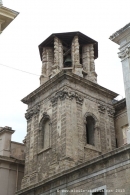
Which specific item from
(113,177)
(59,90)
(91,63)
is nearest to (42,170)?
(59,90)

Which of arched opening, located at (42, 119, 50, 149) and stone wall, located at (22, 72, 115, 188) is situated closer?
stone wall, located at (22, 72, 115, 188)

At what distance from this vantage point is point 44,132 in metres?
24.3

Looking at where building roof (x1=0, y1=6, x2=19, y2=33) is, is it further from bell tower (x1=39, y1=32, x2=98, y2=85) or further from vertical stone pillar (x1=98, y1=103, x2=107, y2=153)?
vertical stone pillar (x1=98, y1=103, x2=107, y2=153)

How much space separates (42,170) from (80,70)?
7819 millimetres

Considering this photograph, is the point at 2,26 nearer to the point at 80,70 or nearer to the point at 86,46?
the point at 80,70

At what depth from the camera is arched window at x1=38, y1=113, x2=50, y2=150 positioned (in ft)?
77.6

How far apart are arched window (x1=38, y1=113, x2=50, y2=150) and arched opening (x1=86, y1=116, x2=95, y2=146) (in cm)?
273

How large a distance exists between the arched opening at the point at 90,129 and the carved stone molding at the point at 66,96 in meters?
1.44

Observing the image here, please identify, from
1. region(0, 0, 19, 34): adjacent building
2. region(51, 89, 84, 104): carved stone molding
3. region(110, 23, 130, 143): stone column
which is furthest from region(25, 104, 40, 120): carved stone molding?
region(0, 0, 19, 34): adjacent building

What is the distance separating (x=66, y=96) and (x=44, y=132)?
3128 mm

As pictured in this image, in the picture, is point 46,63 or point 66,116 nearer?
A: point 66,116

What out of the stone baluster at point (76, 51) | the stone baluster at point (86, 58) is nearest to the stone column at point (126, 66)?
the stone baluster at point (76, 51)

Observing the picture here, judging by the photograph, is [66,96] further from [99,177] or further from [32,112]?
[99,177]

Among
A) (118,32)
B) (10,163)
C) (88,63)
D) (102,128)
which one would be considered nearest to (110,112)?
(102,128)
